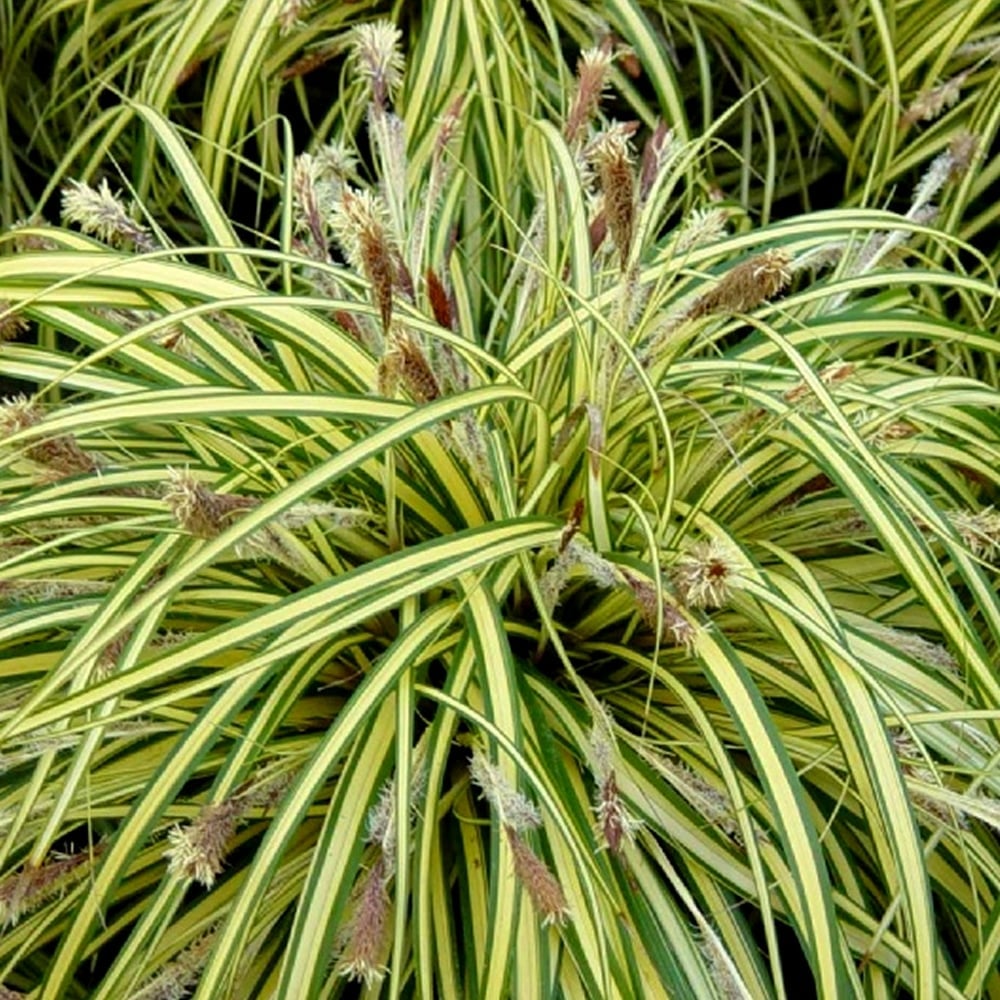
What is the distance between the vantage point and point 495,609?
92 cm

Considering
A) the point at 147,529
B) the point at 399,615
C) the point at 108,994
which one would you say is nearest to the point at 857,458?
the point at 399,615

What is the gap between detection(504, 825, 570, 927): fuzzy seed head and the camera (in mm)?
730

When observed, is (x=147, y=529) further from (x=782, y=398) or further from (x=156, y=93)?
(x=156, y=93)

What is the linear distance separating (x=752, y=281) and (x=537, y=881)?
336 millimetres

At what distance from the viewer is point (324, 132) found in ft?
4.99

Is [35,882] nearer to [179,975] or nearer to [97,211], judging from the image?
[179,975]

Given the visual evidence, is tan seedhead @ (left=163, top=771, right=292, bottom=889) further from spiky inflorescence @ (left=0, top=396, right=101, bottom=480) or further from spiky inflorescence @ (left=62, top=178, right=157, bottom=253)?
spiky inflorescence @ (left=62, top=178, right=157, bottom=253)

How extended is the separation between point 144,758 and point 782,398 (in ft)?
1.59

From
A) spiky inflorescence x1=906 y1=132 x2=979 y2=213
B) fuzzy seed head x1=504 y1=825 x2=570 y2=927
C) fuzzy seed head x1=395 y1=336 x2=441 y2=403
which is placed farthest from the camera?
spiky inflorescence x1=906 y1=132 x2=979 y2=213

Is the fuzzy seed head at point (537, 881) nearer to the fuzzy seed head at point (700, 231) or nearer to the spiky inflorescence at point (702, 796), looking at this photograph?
the spiky inflorescence at point (702, 796)

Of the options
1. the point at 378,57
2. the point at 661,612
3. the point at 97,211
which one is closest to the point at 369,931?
the point at 661,612

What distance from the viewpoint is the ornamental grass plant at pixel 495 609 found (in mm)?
845

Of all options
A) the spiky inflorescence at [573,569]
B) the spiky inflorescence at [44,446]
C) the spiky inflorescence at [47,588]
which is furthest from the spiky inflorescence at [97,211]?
the spiky inflorescence at [573,569]

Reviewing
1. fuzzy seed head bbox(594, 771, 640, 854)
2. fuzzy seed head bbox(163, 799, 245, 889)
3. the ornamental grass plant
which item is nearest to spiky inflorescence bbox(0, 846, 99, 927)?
the ornamental grass plant
